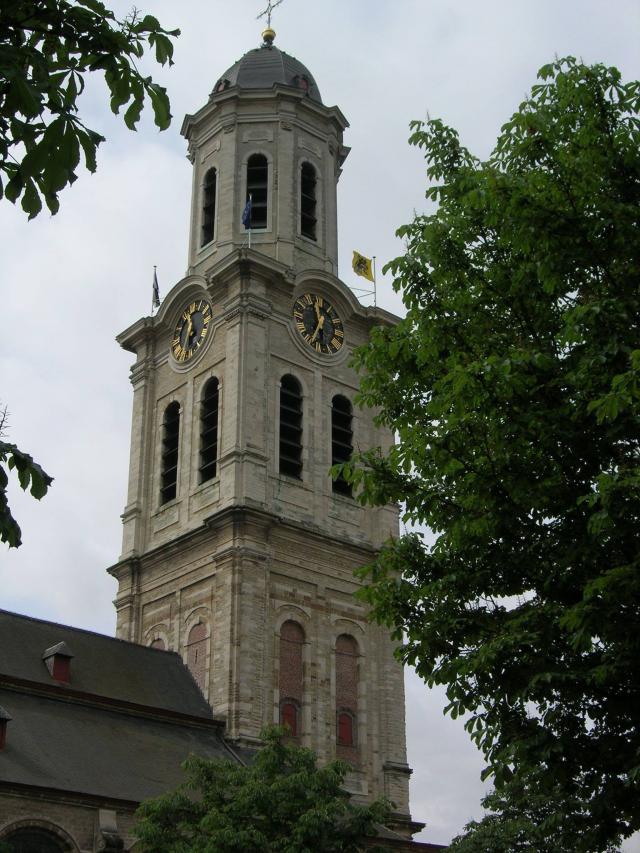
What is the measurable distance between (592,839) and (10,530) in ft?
24.7

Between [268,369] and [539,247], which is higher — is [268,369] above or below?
above

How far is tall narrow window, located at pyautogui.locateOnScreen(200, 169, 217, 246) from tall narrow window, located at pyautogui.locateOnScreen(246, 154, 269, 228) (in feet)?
5.92

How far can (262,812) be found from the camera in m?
23.0

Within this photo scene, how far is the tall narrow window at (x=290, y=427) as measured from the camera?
3991cm

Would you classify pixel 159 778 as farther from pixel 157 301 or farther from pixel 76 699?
pixel 157 301

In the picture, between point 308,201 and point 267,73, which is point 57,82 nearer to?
point 308,201

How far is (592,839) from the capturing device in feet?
38.6

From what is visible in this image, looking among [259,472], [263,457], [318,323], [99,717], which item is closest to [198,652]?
[99,717]

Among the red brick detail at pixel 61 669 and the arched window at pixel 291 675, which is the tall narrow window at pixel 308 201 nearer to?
the arched window at pixel 291 675

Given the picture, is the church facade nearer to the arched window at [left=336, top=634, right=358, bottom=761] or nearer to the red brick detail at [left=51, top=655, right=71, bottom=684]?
the arched window at [left=336, top=634, right=358, bottom=761]

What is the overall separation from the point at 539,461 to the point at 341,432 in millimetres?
29953

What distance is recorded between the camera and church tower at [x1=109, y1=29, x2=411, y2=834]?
119 feet

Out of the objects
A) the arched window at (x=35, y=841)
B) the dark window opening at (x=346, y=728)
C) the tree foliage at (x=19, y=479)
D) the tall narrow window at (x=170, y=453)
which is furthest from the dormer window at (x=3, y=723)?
the tree foliage at (x=19, y=479)

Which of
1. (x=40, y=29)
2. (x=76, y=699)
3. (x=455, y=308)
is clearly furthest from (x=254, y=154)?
(x=40, y=29)
